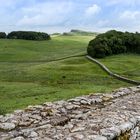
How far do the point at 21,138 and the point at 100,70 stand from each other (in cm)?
5835

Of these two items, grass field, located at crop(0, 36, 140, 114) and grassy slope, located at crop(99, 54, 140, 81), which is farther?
grassy slope, located at crop(99, 54, 140, 81)

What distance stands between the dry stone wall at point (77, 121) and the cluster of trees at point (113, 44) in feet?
237

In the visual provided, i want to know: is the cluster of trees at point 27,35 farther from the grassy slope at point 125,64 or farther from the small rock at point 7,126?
the small rock at point 7,126

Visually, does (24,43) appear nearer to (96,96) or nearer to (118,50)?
(118,50)

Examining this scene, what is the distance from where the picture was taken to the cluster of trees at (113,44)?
282 feet

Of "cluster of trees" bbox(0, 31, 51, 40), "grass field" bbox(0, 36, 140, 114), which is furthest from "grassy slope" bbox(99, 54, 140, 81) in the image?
"cluster of trees" bbox(0, 31, 51, 40)

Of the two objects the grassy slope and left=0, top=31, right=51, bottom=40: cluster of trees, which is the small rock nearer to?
the grassy slope

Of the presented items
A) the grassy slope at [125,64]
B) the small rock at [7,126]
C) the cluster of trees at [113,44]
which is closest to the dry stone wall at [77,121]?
the small rock at [7,126]

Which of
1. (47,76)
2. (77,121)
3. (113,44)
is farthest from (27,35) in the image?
(77,121)

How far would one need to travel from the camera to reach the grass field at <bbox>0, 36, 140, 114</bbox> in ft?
114

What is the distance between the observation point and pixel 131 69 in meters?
69.6

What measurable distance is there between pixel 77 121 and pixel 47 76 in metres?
48.3

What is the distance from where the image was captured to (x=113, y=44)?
87688 mm

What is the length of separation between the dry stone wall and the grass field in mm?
8525
